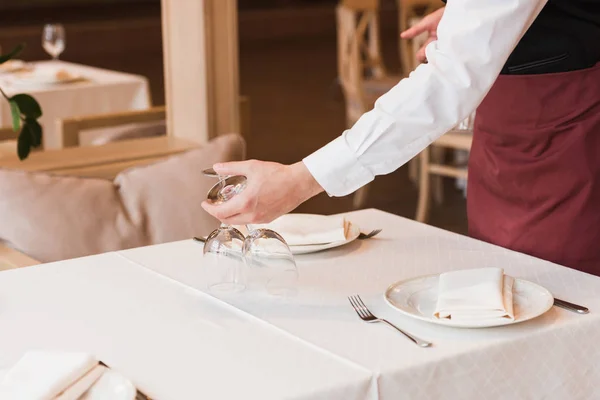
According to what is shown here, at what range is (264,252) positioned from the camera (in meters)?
1.78

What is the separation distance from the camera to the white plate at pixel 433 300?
5.22 feet

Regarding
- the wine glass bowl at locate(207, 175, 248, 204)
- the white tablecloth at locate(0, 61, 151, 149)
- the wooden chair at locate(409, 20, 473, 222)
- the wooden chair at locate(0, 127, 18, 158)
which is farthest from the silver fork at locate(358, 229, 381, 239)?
the wooden chair at locate(409, 20, 473, 222)

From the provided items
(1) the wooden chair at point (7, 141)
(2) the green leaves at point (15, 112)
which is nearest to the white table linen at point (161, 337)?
(2) the green leaves at point (15, 112)

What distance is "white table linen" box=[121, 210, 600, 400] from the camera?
1509 millimetres

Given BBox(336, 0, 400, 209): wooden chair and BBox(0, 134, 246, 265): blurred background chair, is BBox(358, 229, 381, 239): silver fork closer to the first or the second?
BBox(0, 134, 246, 265): blurred background chair

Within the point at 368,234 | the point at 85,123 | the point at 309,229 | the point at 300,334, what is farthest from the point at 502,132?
the point at 85,123

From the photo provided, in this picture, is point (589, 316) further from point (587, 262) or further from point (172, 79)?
point (172, 79)

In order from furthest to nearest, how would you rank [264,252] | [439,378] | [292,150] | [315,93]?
[315,93] < [292,150] < [264,252] < [439,378]

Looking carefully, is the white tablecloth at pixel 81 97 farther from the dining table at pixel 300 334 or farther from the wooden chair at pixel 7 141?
the dining table at pixel 300 334

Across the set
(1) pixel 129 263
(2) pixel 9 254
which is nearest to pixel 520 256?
(1) pixel 129 263

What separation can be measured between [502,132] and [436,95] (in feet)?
1.75

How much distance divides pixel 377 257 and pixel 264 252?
13.0 inches

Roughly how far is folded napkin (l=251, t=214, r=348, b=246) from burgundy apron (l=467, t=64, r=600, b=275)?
37 centimetres

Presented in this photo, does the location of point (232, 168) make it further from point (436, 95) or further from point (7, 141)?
point (7, 141)
